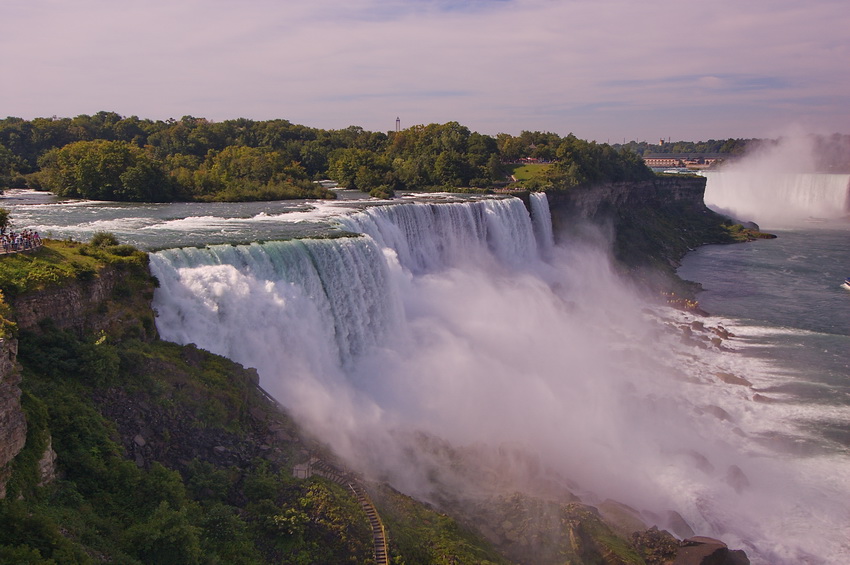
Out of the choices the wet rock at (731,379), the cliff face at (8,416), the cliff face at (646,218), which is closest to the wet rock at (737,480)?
the wet rock at (731,379)

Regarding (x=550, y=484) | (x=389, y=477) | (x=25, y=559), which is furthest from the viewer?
(x=550, y=484)

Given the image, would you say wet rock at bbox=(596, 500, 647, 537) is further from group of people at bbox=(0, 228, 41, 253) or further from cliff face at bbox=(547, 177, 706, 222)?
cliff face at bbox=(547, 177, 706, 222)

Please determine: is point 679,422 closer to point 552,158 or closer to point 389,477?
point 389,477

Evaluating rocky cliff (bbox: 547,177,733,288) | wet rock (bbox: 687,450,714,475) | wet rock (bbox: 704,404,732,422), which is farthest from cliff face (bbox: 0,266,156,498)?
rocky cliff (bbox: 547,177,733,288)

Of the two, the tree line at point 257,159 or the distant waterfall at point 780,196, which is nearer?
the tree line at point 257,159

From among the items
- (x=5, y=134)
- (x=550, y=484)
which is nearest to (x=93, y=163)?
Result: (x=5, y=134)

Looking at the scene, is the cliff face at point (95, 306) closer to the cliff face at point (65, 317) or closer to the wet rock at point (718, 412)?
the cliff face at point (65, 317)

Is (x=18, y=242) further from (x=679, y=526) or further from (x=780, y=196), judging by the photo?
(x=780, y=196)

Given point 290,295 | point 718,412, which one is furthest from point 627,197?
point 290,295
